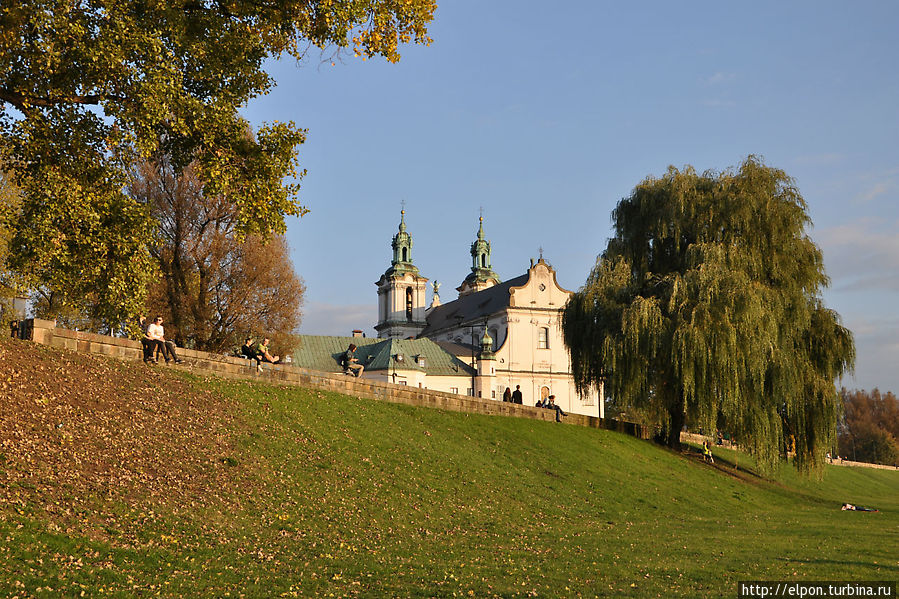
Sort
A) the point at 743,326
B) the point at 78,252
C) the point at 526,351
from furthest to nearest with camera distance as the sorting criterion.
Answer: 1. the point at 526,351
2. the point at 743,326
3. the point at 78,252

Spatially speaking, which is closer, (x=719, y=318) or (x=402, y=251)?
(x=719, y=318)

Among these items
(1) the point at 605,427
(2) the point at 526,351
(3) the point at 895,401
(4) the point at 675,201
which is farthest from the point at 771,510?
(3) the point at 895,401

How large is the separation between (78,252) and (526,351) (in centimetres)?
7029

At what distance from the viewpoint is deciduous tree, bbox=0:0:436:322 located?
15703 millimetres

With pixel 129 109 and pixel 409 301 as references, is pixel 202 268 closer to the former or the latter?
pixel 129 109

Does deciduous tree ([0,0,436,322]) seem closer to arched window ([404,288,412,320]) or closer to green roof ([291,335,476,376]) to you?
green roof ([291,335,476,376])

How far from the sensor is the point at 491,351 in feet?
271

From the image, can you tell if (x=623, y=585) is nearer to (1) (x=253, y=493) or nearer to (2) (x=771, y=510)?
(1) (x=253, y=493)

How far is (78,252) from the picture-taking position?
17125 millimetres

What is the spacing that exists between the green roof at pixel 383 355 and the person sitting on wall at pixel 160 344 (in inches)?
1996

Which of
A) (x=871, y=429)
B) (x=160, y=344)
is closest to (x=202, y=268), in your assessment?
(x=160, y=344)

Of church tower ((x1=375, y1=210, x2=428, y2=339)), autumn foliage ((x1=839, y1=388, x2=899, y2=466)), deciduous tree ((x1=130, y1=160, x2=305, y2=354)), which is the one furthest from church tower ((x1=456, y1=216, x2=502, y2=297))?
deciduous tree ((x1=130, y1=160, x2=305, y2=354))

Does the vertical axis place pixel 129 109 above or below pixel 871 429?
above

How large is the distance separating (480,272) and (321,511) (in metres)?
100
